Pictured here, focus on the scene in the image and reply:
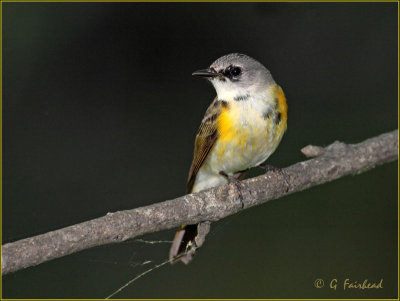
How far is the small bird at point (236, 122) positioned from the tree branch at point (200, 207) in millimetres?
261

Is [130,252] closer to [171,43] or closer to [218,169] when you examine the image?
[218,169]

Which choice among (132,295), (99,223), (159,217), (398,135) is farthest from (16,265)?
(398,135)

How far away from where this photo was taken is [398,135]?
4109mm

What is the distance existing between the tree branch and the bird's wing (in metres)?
0.45

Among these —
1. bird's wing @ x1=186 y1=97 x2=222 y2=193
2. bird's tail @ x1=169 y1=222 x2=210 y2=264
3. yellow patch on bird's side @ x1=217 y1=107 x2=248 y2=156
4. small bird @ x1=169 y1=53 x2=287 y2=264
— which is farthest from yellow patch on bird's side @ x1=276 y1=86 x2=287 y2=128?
bird's tail @ x1=169 y1=222 x2=210 y2=264

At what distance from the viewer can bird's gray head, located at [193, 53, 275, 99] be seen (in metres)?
3.74

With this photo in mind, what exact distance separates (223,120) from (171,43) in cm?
184

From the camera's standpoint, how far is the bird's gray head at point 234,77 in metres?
3.74

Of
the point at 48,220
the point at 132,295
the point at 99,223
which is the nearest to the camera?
A: the point at 99,223

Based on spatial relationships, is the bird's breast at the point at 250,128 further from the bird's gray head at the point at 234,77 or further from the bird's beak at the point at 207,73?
the bird's beak at the point at 207,73

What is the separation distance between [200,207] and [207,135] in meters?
0.89

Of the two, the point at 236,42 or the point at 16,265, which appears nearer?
the point at 16,265

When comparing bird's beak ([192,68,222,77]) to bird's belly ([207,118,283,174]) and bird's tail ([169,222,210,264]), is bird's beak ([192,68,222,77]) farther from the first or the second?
bird's tail ([169,222,210,264])

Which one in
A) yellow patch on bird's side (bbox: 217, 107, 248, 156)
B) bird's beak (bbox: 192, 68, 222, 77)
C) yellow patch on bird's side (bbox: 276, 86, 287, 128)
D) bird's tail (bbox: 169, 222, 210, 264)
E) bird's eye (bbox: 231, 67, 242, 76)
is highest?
bird's eye (bbox: 231, 67, 242, 76)
